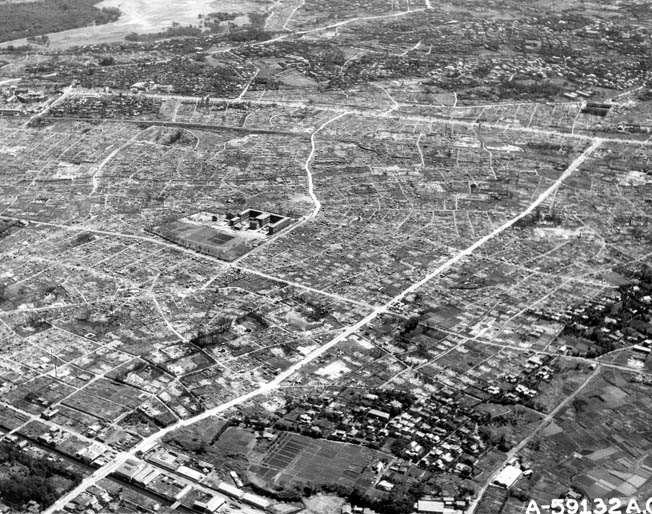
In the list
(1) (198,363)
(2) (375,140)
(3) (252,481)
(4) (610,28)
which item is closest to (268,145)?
(2) (375,140)

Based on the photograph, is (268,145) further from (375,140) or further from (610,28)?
(610,28)

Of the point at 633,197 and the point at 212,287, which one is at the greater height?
the point at 212,287

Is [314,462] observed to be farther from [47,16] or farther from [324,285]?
[47,16]

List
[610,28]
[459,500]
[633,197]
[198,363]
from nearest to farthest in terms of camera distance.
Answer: [459,500]
[198,363]
[633,197]
[610,28]

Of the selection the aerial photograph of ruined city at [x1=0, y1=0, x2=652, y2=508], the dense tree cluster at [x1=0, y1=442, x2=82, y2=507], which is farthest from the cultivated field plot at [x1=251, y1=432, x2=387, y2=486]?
the dense tree cluster at [x1=0, y1=442, x2=82, y2=507]

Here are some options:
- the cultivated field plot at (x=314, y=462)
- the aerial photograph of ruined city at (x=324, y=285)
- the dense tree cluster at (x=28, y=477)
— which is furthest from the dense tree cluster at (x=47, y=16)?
the cultivated field plot at (x=314, y=462)

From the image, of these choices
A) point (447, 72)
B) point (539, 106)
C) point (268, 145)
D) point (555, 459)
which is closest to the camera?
point (555, 459)

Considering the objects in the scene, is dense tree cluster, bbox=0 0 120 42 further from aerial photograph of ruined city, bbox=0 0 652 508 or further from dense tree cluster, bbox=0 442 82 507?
dense tree cluster, bbox=0 442 82 507

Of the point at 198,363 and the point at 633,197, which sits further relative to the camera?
the point at 633,197

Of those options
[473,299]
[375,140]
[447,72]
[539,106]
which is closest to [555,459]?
[473,299]
